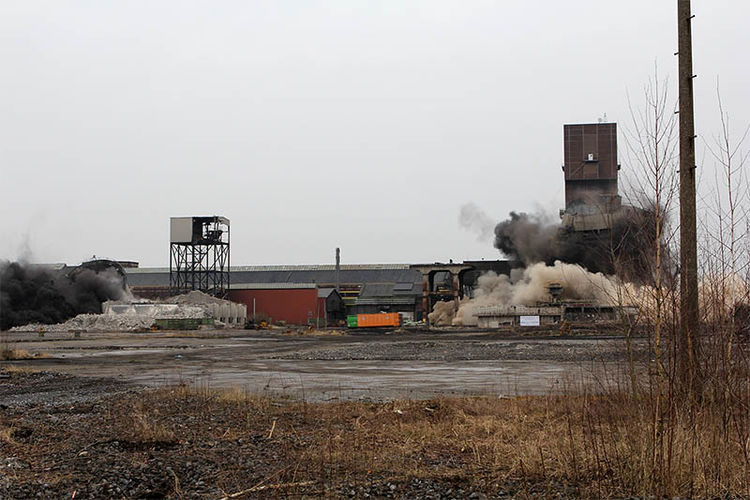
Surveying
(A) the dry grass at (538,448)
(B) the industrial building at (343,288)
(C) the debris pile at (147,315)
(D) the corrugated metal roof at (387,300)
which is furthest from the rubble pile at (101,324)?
(A) the dry grass at (538,448)

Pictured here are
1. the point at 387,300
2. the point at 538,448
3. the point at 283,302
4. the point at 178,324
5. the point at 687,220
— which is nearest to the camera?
the point at 538,448

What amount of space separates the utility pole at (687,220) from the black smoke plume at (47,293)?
90.8m

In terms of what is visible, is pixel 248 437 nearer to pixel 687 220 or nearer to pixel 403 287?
pixel 687 220

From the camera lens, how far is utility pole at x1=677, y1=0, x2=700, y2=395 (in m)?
9.06

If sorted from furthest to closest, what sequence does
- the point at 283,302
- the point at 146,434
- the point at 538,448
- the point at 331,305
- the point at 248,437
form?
the point at 331,305 → the point at 283,302 → the point at 248,437 → the point at 146,434 → the point at 538,448

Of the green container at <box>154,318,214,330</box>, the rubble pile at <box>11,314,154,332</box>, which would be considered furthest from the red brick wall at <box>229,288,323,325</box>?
the green container at <box>154,318,214,330</box>

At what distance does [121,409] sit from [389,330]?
2623 inches

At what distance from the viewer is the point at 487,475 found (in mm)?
8586

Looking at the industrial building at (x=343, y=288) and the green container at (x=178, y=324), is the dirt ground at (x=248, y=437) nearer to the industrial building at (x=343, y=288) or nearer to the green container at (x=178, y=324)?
the green container at (x=178, y=324)

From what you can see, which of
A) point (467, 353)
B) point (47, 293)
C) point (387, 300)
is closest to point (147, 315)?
point (47, 293)

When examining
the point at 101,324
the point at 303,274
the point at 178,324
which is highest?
the point at 303,274

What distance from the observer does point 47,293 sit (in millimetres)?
94750

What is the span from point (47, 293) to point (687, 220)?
319 feet

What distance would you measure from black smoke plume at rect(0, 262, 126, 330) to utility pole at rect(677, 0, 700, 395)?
3574 inches
